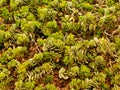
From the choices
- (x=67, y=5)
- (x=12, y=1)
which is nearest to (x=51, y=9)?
(x=67, y=5)

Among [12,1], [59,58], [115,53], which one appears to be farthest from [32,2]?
[115,53]

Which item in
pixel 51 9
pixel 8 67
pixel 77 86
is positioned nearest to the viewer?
pixel 77 86

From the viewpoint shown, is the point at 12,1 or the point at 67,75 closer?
the point at 67,75

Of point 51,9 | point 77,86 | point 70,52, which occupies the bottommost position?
point 77,86

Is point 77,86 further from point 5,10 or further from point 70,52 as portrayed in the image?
point 5,10

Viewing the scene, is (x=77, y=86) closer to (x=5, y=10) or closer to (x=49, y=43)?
(x=49, y=43)

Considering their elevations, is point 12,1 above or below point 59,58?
above

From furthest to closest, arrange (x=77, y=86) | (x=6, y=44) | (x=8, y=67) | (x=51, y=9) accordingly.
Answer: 1. (x=51, y=9)
2. (x=6, y=44)
3. (x=8, y=67)
4. (x=77, y=86)
